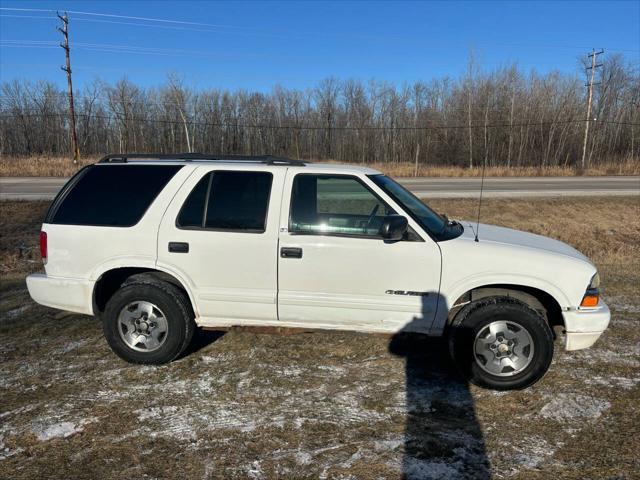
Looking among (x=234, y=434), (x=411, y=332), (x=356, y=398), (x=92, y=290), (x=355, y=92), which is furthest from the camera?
(x=355, y=92)

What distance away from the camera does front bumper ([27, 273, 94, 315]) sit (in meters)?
4.17

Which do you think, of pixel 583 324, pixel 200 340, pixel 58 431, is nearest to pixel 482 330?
pixel 583 324

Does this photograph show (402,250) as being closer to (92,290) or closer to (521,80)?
(92,290)

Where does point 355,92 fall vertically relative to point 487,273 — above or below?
above

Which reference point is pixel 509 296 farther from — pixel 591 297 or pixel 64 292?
pixel 64 292

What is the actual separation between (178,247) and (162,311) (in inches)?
23.4

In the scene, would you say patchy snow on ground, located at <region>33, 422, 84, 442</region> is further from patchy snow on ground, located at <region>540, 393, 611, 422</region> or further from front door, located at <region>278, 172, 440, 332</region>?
patchy snow on ground, located at <region>540, 393, 611, 422</region>

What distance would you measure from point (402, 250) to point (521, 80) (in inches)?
1972

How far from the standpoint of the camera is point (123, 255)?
4086mm

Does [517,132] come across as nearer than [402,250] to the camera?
No

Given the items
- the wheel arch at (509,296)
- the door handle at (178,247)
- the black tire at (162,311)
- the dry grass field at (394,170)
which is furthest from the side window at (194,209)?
the dry grass field at (394,170)

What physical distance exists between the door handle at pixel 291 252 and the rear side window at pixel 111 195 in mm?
1311

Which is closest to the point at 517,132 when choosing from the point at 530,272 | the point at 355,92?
the point at 355,92

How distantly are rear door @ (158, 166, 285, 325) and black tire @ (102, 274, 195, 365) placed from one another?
0.49 feet
